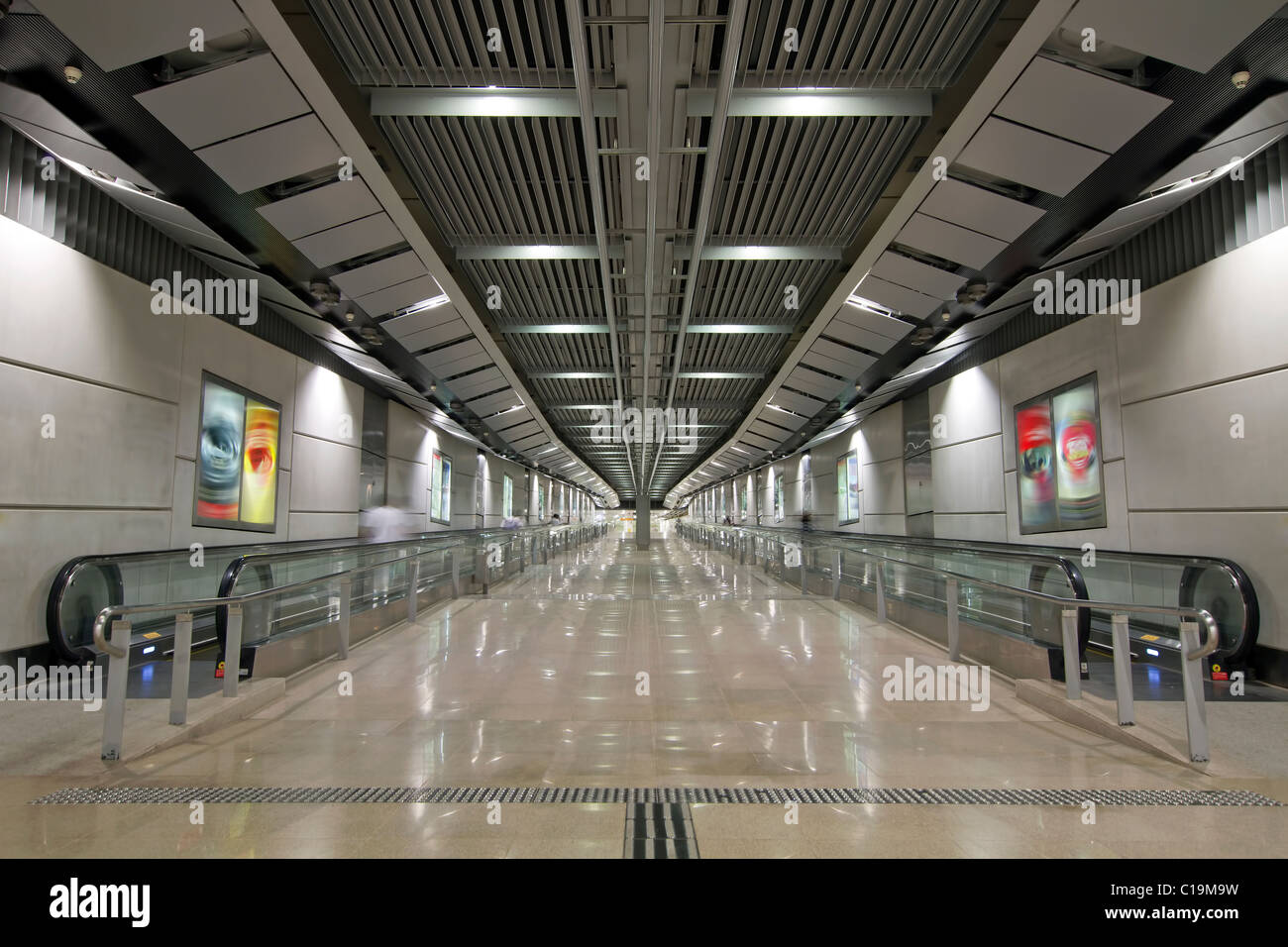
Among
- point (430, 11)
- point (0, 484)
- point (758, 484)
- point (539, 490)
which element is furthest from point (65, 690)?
point (539, 490)

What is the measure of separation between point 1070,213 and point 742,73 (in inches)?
113

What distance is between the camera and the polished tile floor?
2.29 metres

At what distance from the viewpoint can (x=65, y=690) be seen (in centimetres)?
434

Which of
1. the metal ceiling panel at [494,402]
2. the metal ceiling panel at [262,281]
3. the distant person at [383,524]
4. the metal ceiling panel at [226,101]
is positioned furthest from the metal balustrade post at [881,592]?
the distant person at [383,524]

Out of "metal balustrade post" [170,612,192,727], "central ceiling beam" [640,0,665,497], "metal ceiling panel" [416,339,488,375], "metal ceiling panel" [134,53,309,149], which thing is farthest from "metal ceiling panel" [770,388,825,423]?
"metal balustrade post" [170,612,192,727]

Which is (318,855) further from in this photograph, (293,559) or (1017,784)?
(293,559)

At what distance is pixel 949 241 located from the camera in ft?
18.5

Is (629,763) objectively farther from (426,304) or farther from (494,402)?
(494,402)

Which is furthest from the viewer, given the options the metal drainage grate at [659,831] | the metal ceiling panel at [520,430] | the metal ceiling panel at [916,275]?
the metal ceiling panel at [520,430]

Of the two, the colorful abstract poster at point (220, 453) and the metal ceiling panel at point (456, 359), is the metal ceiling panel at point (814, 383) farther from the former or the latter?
the colorful abstract poster at point (220, 453)

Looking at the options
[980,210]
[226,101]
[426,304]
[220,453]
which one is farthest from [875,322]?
[220,453]

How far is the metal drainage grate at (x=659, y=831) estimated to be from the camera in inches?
86.8

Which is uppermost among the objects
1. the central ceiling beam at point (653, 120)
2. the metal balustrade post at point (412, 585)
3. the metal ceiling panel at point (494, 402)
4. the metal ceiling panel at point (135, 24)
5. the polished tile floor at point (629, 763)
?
the central ceiling beam at point (653, 120)

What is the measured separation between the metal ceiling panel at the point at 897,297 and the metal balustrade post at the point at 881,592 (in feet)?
10.5
